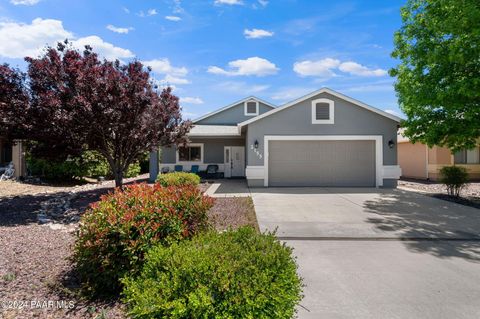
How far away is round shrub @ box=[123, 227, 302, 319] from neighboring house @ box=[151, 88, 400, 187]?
37.2ft

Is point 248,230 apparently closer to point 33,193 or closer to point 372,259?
point 372,259

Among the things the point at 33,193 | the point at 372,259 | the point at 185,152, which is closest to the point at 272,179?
the point at 185,152

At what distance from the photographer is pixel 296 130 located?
14141mm

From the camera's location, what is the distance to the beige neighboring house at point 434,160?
18.0 m

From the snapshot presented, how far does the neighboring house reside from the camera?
14.1 m

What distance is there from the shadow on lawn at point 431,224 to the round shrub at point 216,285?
4.36m

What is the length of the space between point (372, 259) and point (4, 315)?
17.5 ft

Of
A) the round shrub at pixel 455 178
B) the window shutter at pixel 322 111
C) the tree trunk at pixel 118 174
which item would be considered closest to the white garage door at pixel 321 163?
the window shutter at pixel 322 111

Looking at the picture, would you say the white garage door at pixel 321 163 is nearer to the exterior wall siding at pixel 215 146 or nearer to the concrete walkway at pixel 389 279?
the exterior wall siding at pixel 215 146

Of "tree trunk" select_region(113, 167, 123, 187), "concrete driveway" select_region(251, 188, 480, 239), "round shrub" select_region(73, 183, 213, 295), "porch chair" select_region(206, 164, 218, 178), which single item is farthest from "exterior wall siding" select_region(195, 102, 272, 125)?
"round shrub" select_region(73, 183, 213, 295)

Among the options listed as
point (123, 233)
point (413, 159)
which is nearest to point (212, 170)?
point (413, 159)

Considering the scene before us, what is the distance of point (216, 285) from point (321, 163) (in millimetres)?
12938

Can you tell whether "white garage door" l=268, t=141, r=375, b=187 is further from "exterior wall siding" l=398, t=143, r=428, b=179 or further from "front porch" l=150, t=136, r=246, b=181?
"exterior wall siding" l=398, t=143, r=428, b=179

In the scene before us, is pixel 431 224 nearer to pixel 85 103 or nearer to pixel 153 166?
pixel 85 103
